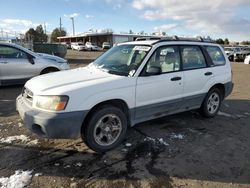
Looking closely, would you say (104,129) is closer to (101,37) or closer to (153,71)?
(153,71)

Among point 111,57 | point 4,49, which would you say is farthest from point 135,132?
point 4,49

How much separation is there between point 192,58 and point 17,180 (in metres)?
3.97

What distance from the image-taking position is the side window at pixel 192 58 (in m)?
5.62

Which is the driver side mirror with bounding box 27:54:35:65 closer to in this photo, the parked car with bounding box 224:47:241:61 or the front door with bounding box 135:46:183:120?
the front door with bounding box 135:46:183:120

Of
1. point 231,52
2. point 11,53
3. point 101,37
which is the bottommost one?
point 231,52

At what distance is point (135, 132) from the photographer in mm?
5379

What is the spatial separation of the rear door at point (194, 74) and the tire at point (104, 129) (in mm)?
1667

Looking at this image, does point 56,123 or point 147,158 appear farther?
point 147,158

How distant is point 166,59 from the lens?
530 cm

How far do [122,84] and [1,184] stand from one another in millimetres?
2190

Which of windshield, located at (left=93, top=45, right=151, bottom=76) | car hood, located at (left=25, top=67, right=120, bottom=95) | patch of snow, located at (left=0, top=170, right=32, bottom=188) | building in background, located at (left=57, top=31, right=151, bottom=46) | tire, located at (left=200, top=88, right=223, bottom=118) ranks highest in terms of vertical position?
building in background, located at (left=57, top=31, right=151, bottom=46)

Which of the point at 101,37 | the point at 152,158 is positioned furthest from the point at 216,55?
the point at 101,37

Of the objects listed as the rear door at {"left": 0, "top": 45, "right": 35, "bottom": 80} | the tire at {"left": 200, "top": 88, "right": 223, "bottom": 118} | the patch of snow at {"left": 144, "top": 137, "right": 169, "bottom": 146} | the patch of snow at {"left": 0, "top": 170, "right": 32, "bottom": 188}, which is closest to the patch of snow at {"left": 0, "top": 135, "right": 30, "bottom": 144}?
the patch of snow at {"left": 0, "top": 170, "right": 32, "bottom": 188}

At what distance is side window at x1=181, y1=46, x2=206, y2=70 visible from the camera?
18.4 feet
